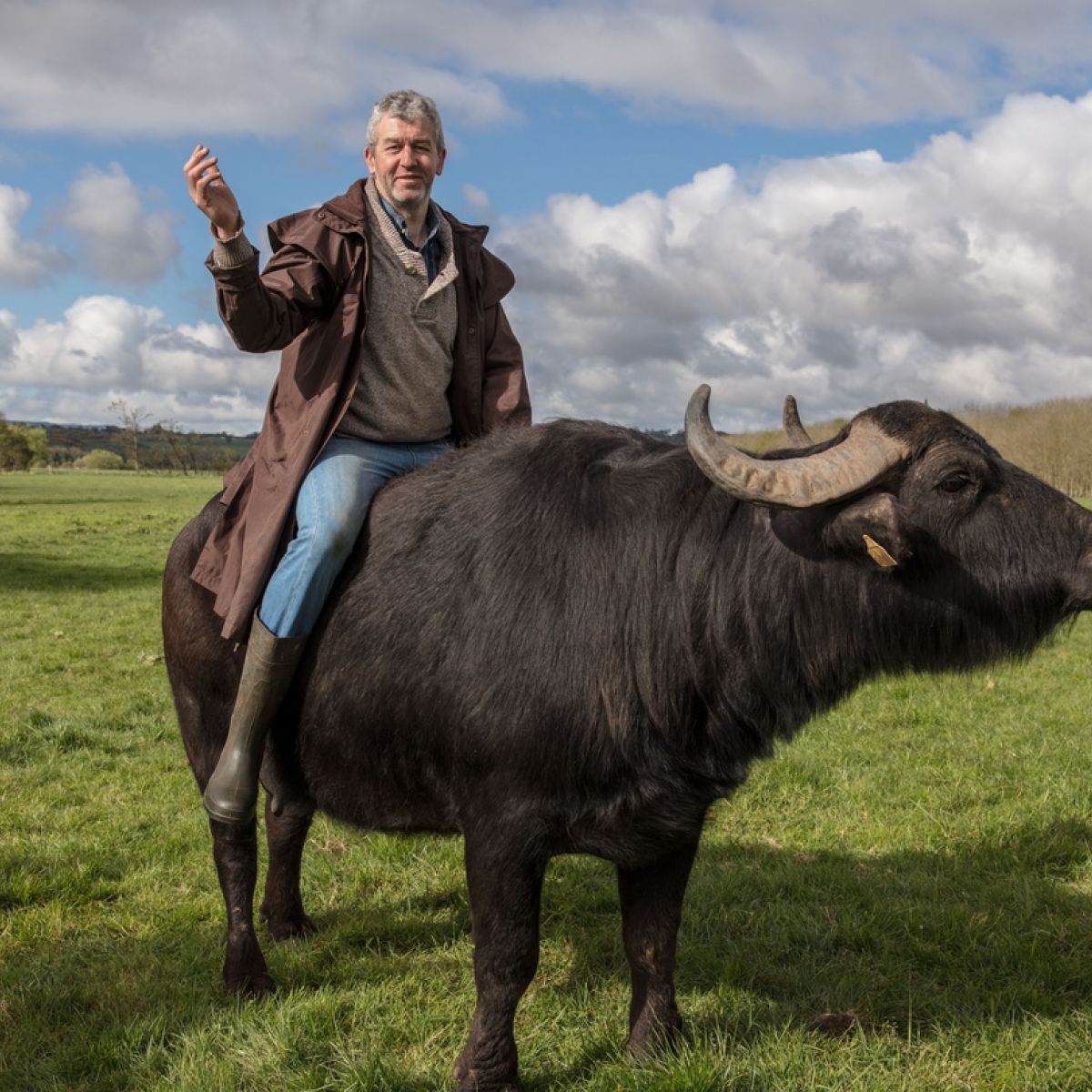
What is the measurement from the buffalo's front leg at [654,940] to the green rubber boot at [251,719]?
1.38m

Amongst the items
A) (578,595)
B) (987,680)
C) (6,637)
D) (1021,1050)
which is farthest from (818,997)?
(6,637)

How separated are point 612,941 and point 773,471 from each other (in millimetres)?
2656

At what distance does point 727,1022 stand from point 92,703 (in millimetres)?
7211

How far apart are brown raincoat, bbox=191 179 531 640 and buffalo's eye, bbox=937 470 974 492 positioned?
203 cm

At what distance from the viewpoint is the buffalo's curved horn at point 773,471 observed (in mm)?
3084

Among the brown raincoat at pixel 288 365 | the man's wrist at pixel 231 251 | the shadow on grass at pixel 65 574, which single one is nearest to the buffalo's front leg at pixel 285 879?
the brown raincoat at pixel 288 365

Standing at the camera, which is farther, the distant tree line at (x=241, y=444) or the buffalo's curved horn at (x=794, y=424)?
the distant tree line at (x=241, y=444)

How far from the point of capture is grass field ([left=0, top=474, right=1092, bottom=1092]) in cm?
384

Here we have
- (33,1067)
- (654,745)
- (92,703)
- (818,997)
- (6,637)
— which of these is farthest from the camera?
(6,637)

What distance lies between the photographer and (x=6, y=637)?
1315 centimetres

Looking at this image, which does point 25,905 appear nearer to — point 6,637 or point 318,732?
point 318,732

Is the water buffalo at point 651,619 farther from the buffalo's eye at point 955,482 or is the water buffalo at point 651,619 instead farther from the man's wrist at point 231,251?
the man's wrist at point 231,251

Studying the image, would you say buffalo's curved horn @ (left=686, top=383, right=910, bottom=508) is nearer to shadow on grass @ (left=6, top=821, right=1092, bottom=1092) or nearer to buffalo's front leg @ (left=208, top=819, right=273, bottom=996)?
shadow on grass @ (left=6, top=821, right=1092, bottom=1092)

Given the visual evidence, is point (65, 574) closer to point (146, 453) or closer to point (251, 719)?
point (251, 719)
